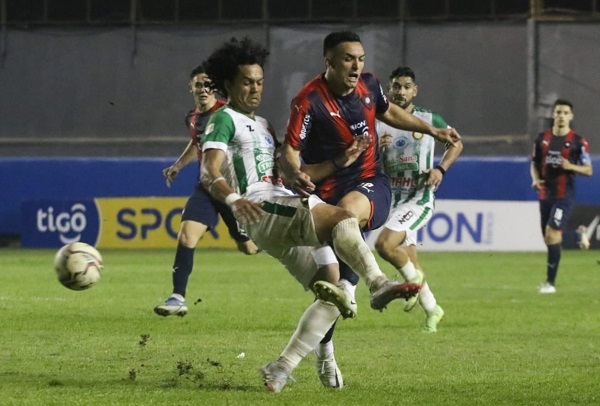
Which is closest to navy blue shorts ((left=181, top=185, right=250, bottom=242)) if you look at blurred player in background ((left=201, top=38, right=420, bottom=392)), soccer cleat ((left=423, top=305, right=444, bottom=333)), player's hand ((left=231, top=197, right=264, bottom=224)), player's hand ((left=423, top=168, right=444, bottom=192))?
player's hand ((left=423, top=168, right=444, bottom=192))

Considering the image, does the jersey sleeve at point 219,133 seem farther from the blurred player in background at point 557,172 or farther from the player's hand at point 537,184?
the player's hand at point 537,184

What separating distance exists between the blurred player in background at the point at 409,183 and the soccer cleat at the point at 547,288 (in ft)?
13.4

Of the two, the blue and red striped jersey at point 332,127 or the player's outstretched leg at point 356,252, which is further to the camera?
the blue and red striped jersey at point 332,127

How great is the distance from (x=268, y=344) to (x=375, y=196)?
2.66 meters

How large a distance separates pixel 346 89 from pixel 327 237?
3.16 feet

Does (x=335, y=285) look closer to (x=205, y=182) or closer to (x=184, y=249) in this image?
(x=205, y=182)

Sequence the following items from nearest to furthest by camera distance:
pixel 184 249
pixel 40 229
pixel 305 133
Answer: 1. pixel 305 133
2. pixel 184 249
3. pixel 40 229

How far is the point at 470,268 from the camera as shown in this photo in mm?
19609

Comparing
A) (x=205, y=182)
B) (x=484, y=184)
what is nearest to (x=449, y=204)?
(x=484, y=184)

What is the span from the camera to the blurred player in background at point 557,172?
16.6 m

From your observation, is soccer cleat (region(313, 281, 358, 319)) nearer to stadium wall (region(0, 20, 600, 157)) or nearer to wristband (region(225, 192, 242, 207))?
wristband (region(225, 192, 242, 207))

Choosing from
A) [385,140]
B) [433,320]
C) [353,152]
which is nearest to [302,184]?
[353,152]

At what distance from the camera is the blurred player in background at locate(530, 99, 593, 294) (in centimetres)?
1661

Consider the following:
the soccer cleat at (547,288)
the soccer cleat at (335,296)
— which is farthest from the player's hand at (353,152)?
the soccer cleat at (547,288)
